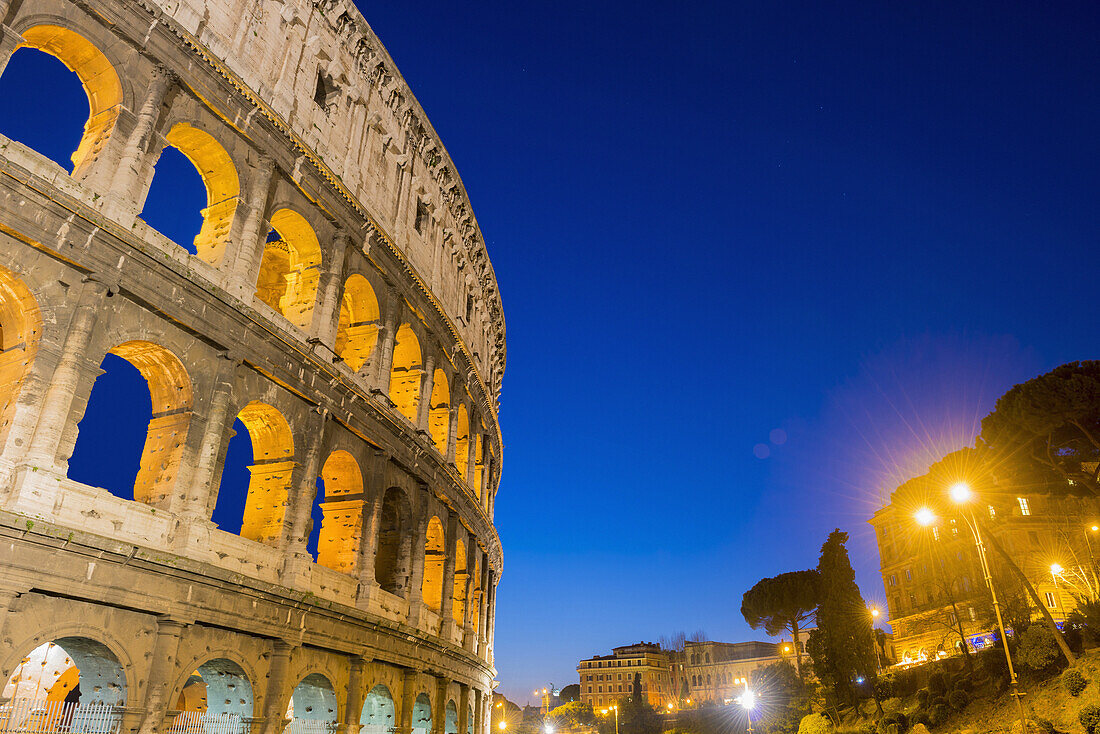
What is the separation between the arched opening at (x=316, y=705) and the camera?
13.9m

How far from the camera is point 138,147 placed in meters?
11.7

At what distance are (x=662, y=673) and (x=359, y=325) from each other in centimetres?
9088

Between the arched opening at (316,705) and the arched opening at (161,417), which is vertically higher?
the arched opening at (161,417)

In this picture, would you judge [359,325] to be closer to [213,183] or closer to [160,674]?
[213,183]

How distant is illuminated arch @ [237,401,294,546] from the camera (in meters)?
13.4

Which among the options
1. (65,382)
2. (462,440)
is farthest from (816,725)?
(65,382)

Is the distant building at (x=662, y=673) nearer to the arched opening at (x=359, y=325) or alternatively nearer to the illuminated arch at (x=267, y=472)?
the arched opening at (x=359, y=325)

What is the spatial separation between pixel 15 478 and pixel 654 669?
9517 centimetres

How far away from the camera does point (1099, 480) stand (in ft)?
78.2

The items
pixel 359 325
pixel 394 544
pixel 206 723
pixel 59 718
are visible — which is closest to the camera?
pixel 59 718

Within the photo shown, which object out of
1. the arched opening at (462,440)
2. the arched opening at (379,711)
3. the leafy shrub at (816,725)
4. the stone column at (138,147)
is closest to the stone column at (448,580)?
the arched opening at (379,711)

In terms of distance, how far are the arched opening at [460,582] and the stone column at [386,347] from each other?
679cm

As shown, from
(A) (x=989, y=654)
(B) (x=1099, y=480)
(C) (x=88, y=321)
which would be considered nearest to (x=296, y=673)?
(C) (x=88, y=321)

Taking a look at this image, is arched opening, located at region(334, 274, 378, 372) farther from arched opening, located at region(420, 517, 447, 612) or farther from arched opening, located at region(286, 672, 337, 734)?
arched opening, located at region(286, 672, 337, 734)
